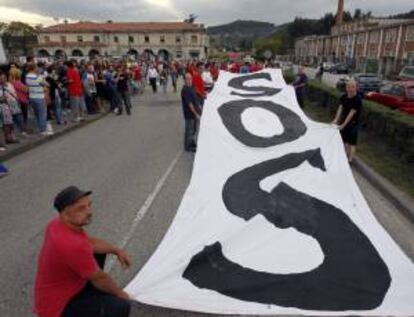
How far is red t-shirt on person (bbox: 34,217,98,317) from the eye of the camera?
2428 mm

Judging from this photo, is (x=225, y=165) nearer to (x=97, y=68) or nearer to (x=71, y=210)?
(x=71, y=210)

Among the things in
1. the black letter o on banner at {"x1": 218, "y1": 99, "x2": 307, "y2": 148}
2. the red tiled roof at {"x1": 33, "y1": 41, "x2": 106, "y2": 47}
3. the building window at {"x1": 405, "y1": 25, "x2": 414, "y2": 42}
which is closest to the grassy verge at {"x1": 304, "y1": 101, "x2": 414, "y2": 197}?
the black letter o on banner at {"x1": 218, "y1": 99, "x2": 307, "y2": 148}

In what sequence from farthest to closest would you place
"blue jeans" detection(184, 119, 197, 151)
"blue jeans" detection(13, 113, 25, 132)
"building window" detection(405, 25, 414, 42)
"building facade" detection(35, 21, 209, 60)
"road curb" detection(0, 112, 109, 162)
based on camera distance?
1. "building facade" detection(35, 21, 209, 60)
2. "building window" detection(405, 25, 414, 42)
3. "blue jeans" detection(13, 113, 25, 132)
4. "blue jeans" detection(184, 119, 197, 151)
5. "road curb" detection(0, 112, 109, 162)

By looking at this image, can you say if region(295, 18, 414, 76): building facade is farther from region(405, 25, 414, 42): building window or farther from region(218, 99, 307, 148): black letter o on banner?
region(218, 99, 307, 148): black letter o on banner

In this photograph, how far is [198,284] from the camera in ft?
11.7

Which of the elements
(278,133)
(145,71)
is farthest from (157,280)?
(145,71)

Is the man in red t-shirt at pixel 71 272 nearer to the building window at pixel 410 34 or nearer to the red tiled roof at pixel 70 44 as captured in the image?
the building window at pixel 410 34

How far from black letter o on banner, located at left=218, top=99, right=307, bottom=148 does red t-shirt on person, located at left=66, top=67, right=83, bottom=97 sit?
6.79 meters

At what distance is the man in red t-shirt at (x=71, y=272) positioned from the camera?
245cm

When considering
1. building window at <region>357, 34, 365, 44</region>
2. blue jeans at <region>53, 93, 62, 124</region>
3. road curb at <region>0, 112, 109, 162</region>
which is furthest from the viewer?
building window at <region>357, 34, 365, 44</region>

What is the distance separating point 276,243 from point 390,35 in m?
58.2

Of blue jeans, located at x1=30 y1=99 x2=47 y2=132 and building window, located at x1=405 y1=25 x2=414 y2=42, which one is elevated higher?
building window, located at x1=405 y1=25 x2=414 y2=42

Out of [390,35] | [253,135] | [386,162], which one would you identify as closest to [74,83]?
[253,135]

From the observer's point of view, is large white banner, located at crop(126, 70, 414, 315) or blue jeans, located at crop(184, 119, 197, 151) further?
blue jeans, located at crop(184, 119, 197, 151)
